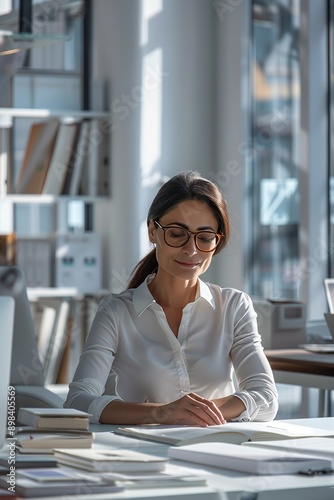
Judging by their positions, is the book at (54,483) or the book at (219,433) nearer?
the book at (54,483)

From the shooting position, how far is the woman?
2.35m

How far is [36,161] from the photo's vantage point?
5242 mm

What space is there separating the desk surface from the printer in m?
0.16

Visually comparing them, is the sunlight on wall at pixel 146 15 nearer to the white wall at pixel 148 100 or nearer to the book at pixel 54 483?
the white wall at pixel 148 100

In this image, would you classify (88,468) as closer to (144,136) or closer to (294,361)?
(294,361)

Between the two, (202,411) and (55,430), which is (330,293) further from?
(55,430)

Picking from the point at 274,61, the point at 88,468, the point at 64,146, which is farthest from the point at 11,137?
the point at 88,468

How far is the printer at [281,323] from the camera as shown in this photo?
3477mm

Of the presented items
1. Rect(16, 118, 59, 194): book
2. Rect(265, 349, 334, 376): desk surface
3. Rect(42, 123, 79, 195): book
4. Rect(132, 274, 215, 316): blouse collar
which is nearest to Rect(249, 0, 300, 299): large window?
Rect(42, 123, 79, 195): book

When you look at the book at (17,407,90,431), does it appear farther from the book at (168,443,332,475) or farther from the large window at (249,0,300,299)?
the large window at (249,0,300,299)

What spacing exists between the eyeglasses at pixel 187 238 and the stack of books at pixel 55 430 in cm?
74

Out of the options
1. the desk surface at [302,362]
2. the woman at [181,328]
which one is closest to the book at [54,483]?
the woman at [181,328]

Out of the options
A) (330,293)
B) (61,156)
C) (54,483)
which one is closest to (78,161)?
(61,156)

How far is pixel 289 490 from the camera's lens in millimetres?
1380
